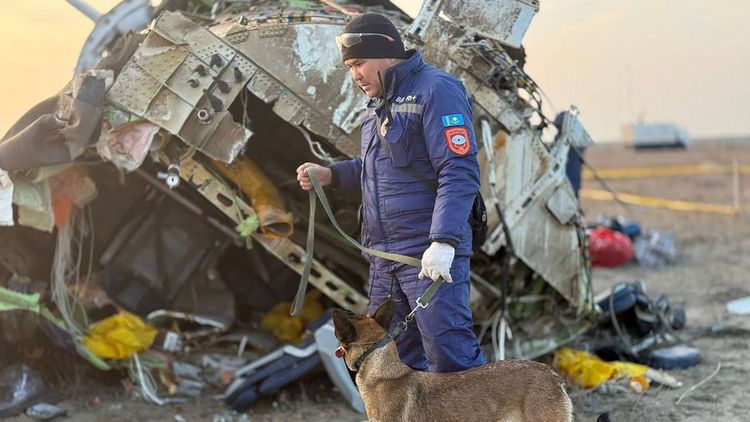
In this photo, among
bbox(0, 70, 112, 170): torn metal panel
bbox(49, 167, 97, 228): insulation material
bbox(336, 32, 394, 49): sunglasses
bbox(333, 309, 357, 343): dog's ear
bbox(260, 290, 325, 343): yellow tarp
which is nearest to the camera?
bbox(333, 309, 357, 343): dog's ear

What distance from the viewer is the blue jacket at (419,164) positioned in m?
A: 3.32

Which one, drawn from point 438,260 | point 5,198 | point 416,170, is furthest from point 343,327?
point 5,198

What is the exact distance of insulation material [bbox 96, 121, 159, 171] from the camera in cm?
486

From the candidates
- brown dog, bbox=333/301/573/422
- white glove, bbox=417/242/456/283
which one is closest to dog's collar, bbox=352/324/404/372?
brown dog, bbox=333/301/573/422

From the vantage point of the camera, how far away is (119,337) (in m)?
5.45

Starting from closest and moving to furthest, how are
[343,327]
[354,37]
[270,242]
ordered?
[343,327], [354,37], [270,242]

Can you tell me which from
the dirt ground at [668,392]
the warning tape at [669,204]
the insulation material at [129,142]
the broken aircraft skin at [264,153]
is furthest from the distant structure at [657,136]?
the insulation material at [129,142]

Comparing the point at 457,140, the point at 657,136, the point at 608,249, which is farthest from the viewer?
the point at 657,136

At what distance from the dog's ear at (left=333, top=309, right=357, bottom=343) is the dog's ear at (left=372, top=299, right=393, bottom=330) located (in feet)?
0.43

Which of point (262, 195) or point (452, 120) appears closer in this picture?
point (452, 120)

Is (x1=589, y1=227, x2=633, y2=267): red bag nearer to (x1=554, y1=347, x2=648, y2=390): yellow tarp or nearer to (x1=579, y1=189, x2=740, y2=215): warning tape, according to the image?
(x1=554, y1=347, x2=648, y2=390): yellow tarp

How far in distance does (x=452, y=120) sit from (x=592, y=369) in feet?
9.53

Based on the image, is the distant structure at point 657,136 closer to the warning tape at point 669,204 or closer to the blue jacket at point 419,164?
the warning tape at point 669,204

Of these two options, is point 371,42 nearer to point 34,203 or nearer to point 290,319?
point 34,203
